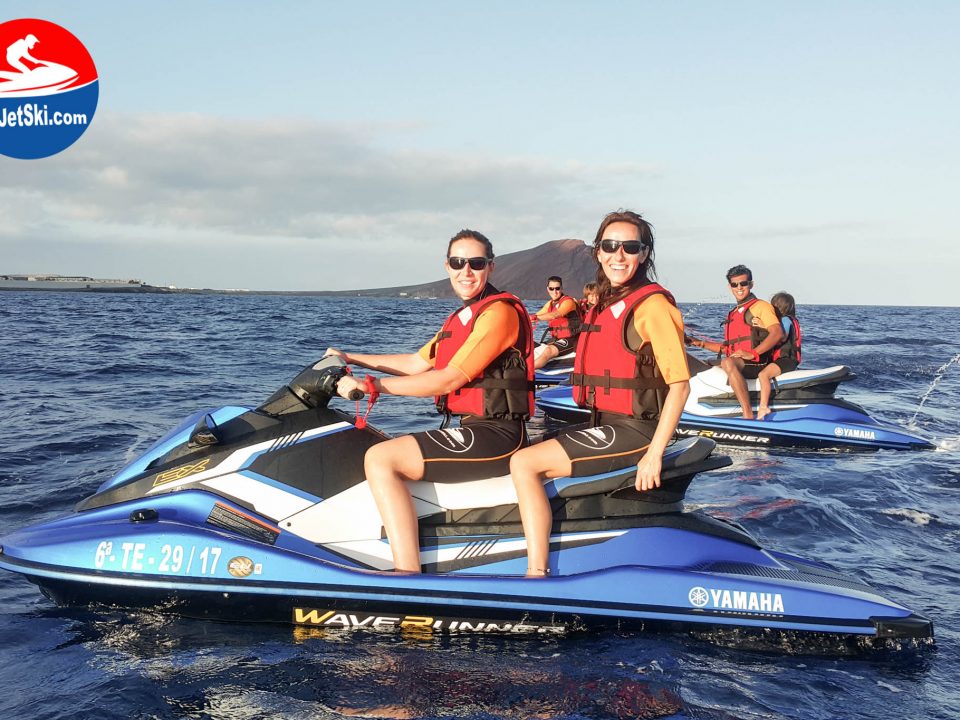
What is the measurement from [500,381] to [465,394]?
0.22m

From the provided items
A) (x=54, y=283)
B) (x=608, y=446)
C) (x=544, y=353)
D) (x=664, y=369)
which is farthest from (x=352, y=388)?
(x=54, y=283)

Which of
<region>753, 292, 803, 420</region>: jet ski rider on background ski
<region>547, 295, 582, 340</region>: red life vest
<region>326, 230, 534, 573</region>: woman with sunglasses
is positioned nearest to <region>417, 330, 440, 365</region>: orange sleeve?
<region>326, 230, 534, 573</region>: woman with sunglasses

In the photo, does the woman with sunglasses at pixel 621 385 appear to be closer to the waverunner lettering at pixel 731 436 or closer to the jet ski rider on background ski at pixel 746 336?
the jet ski rider on background ski at pixel 746 336

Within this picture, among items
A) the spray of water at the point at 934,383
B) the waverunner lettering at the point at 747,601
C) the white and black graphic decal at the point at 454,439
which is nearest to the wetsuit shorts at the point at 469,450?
the white and black graphic decal at the point at 454,439

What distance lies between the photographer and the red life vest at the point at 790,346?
1041 centimetres

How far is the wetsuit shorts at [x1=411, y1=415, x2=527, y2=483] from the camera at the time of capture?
155 inches

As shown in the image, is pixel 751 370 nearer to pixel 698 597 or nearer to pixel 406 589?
pixel 698 597

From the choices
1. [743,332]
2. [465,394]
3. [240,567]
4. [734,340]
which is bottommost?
[240,567]

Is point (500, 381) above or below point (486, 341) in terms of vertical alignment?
below

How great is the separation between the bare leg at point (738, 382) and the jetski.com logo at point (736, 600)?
6.47 m

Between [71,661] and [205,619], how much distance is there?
64cm

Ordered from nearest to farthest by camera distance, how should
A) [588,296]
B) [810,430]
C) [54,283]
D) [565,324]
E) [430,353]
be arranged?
[430,353] → [810,430] → [588,296] → [565,324] → [54,283]

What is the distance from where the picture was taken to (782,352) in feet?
34.2

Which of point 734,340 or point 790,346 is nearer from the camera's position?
point 734,340
